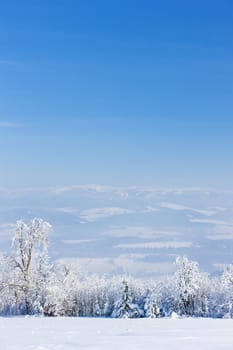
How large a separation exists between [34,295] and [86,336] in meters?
20.0

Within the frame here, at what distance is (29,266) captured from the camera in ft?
105

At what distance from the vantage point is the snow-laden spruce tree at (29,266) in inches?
1249

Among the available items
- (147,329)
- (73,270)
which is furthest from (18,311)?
(147,329)

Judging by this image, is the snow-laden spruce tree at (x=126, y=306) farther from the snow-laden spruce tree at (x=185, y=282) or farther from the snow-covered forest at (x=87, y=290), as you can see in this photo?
the snow-laden spruce tree at (x=185, y=282)

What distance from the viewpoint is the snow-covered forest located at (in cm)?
3183

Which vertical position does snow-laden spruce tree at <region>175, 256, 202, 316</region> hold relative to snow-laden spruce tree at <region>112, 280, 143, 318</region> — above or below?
above

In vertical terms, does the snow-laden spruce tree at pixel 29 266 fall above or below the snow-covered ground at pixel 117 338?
above

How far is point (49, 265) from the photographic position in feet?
108

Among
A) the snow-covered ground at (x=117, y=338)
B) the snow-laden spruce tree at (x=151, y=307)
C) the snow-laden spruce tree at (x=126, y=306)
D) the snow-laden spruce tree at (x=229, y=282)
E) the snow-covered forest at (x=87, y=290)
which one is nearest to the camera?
the snow-covered ground at (x=117, y=338)

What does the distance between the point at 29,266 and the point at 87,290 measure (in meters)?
34.1

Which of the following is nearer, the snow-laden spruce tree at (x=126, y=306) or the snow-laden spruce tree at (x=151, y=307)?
the snow-laden spruce tree at (x=126, y=306)

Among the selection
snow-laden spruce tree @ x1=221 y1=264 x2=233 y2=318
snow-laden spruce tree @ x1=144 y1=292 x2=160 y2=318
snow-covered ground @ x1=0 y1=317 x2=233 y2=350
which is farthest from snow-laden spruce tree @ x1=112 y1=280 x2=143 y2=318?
snow-covered ground @ x1=0 y1=317 x2=233 y2=350

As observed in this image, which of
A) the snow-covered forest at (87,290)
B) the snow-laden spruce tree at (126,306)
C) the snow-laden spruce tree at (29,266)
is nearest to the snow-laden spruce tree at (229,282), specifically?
the snow-covered forest at (87,290)

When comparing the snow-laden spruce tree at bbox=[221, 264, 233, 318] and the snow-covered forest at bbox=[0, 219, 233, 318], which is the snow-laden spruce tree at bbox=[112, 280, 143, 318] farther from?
the snow-laden spruce tree at bbox=[221, 264, 233, 318]
